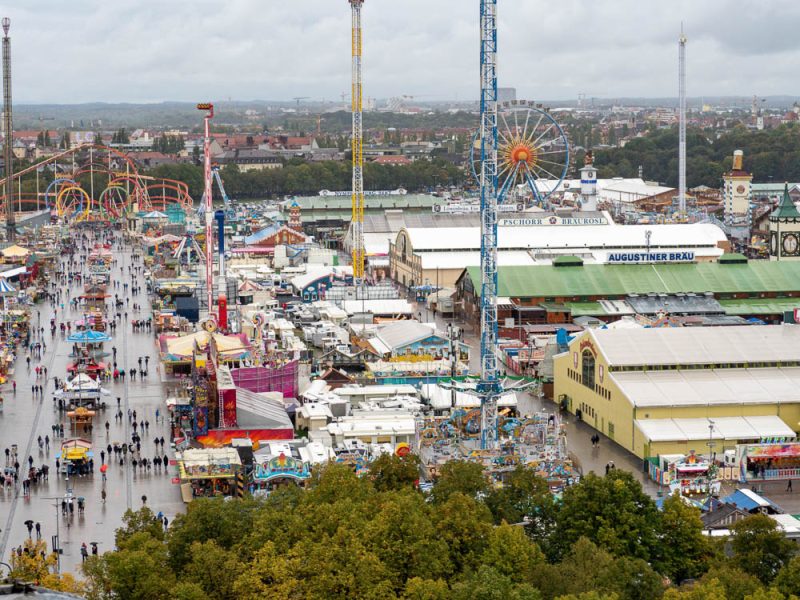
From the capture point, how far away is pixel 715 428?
3188 cm

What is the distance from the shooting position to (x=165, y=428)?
35594mm

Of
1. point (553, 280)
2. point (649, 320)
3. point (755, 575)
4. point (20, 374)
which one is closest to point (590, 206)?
point (553, 280)

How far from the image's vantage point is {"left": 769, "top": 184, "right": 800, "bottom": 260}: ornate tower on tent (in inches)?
2233

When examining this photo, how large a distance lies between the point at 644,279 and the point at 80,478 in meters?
25.6

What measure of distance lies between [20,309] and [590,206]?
33.6 meters

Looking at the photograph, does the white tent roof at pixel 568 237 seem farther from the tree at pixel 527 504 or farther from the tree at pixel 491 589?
the tree at pixel 491 589

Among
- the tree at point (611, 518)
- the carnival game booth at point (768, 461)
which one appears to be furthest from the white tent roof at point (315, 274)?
the tree at point (611, 518)

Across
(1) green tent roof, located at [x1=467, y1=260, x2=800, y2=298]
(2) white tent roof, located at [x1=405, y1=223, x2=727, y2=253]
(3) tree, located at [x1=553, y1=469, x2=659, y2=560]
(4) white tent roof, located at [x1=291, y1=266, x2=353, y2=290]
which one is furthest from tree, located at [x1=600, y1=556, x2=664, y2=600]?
(2) white tent roof, located at [x1=405, y1=223, x2=727, y2=253]

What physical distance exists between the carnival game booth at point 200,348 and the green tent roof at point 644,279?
11.4m

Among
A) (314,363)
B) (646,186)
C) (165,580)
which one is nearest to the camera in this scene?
(165,580)

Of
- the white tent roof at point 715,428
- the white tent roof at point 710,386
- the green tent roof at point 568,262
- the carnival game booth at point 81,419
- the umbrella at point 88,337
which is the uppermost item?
the green tent roof at point 568,262

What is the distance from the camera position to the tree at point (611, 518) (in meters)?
22.9

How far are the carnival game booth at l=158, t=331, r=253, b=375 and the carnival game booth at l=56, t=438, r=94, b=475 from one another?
8.46m

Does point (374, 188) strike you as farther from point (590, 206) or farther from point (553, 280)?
point (553, 280)
